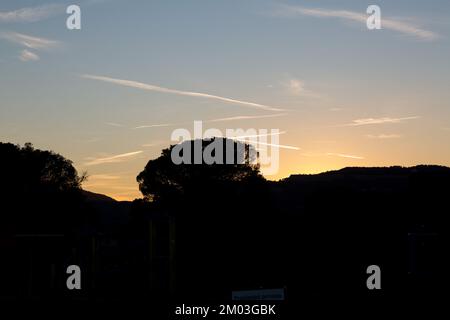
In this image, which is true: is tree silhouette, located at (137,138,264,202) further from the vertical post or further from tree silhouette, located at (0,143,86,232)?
the vertical post

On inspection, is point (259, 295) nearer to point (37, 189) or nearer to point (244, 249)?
point (244, 249)

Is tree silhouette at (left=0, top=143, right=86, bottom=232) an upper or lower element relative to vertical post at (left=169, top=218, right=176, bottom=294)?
upper

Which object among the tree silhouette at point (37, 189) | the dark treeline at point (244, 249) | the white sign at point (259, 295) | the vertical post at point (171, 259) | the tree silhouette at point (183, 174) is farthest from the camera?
the tree silhouette at point (183, 174)

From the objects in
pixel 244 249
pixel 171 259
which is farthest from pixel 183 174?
pixel 171 259

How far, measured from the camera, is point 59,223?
165 ft

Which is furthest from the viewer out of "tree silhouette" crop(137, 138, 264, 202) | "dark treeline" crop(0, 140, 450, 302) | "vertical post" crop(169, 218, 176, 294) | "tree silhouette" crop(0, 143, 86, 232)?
"tree silhouette" crop(137, 138, 264, 202)

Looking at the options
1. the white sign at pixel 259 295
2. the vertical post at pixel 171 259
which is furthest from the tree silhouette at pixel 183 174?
the white sign at pixel 259 295

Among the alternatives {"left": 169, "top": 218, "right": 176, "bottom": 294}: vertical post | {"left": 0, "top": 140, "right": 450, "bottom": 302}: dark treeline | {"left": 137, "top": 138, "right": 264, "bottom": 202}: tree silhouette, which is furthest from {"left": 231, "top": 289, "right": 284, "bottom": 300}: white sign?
{"left": 137, "top": 138, "right": 264, "bottom": 202}: tree silhouette

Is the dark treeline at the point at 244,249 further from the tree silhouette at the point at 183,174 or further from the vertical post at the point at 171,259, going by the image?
the tree silhouette at the point at 183,174

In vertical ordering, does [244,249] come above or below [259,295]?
above
